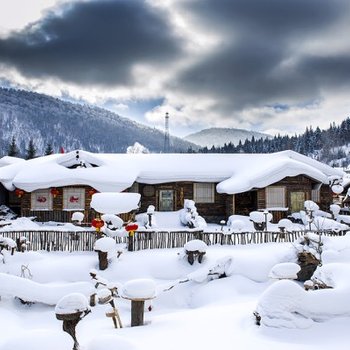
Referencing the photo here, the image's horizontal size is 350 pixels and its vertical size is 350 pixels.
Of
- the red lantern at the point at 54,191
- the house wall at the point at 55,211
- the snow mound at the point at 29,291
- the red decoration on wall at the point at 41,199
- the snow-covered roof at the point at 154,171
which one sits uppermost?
the snow-covered roof at the point at 154,171

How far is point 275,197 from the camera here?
76.0 ft

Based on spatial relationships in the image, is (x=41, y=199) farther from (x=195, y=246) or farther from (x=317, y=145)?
(x=317, y=145)

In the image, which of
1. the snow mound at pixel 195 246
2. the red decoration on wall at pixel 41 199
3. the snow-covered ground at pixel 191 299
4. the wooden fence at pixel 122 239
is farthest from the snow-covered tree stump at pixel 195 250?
the red decoration on wall at pixel 41 199

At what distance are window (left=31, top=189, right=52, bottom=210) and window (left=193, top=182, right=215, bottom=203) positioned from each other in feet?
32.5

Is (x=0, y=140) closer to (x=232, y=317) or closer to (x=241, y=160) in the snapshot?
(x=241, y=160)

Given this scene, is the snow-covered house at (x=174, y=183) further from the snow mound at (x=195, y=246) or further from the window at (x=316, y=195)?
the snow mound at (x=195, y=246)

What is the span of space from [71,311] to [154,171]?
18305mm

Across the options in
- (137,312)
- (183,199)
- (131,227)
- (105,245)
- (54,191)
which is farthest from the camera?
(183,199)

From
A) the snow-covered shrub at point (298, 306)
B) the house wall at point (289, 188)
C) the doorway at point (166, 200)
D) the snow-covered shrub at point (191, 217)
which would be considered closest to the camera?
the snow-covered shrub at point (298, 306)

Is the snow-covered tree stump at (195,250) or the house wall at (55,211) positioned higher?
the house wall at (55,211)

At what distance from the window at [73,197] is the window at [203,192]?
7814 millimetres

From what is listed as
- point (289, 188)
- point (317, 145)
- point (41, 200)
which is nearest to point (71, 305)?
point (41, 200)

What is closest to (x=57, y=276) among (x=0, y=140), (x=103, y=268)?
(x=103, y=268)

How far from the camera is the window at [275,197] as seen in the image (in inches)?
908
